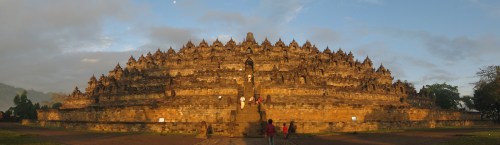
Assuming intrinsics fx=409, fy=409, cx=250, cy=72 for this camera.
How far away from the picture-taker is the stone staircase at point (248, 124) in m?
33.4

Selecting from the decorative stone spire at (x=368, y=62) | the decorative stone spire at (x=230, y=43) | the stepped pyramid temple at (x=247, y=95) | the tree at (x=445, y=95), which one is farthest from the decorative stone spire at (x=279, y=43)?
the tree at (x=445, y=95)

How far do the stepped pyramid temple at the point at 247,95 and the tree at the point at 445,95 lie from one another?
2574 centimetres

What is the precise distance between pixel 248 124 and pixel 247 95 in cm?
924

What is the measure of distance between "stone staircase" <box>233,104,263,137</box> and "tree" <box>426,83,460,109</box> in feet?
198

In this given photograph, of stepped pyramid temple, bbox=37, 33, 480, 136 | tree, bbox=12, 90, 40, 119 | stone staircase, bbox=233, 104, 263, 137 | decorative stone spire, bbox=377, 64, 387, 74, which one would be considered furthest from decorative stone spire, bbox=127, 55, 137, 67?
decorative stone spire, bbox=377, 64, 387, 74

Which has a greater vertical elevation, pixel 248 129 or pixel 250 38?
pixel 250 38

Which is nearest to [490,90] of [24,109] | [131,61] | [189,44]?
[189,44]

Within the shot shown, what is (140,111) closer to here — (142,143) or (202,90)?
(202,90)

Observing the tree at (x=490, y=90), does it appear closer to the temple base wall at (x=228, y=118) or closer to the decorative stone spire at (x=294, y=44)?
the temple base wall at (x=228, y=118)

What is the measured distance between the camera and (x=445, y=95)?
8969 cm

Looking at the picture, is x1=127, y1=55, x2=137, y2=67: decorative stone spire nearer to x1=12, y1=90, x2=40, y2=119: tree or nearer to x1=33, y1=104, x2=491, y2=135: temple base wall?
x1=33, y1=104, x2=491, y2=135: temple base wall

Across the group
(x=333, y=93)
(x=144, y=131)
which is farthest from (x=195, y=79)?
(x=333, y=93)

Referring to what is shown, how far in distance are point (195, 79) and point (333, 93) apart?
16.7 m

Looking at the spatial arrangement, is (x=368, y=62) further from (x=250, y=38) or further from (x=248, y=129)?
(x=248, y=129)
